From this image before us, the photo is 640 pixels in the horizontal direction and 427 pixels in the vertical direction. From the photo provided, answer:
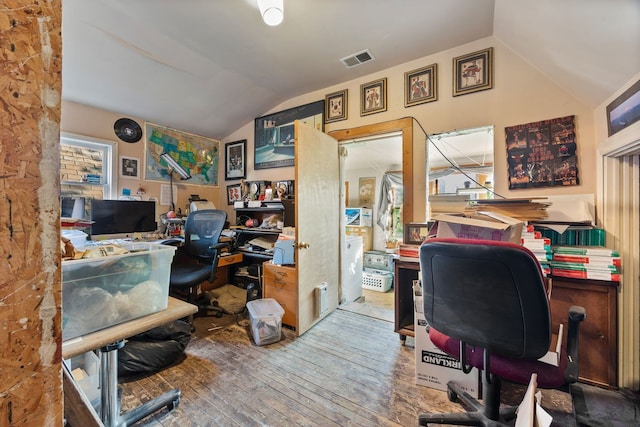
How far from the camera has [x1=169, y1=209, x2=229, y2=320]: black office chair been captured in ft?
8.01

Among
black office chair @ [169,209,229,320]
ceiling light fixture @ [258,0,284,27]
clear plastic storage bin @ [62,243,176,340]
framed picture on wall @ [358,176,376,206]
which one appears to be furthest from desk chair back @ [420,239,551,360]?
framed picture on wall @ [358,176,376,206]

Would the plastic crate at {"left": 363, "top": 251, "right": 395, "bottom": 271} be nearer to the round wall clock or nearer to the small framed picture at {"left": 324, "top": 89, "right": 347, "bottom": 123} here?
the small framed picture at {"left": 324, "top": 89, "right": 347, "bottom": 123}

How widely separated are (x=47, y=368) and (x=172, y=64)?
8.69 feet

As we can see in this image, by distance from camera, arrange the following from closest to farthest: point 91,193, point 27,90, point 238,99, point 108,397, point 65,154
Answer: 1. point 27,90
2. point 108,397
3. point 65,154
4. point 91,193
5. point 238,99

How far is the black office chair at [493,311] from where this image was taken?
914 mm

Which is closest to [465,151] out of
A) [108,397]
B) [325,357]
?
[325,357]

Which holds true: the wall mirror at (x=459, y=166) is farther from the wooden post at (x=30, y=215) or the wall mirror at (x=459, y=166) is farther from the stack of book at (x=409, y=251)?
the wooden post at (x=30, y=215)

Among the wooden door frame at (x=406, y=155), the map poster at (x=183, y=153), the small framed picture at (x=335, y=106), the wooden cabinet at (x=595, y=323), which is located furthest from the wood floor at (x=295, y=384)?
the small framed picture at (x=335, y=106)

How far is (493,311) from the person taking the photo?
987 mm

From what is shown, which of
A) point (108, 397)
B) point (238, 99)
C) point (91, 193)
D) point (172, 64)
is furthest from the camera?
point (238, 99)

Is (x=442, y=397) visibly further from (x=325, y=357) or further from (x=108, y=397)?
(x=108, y=397)

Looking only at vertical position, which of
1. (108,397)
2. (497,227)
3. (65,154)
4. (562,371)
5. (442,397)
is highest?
(65,154)

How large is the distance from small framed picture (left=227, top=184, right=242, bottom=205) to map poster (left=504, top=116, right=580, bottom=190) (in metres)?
3.08

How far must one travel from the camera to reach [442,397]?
59.7 inches
